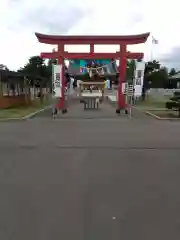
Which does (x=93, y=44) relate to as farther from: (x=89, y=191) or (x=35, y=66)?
(x=35, y=66)

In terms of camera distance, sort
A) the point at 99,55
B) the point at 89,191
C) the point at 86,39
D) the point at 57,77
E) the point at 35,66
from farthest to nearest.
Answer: the point at 35,66
the point at 99,55
the point at 86,39
the point at 57,77
the point at 89,191

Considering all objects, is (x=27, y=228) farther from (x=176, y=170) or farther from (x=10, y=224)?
(x=176, y=170)

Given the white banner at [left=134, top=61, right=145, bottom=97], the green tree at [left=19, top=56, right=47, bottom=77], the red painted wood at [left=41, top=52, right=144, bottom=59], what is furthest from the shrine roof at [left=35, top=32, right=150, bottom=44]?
the green tree at [left=19, top=56, right=47, bottom=77]

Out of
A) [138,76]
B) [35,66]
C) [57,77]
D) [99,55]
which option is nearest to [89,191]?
[138,76]

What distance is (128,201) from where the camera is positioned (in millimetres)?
5387

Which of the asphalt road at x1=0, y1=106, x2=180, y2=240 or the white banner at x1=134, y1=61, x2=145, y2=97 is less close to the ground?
the white banner at x1=134, y1=61, x2=145, y2=97

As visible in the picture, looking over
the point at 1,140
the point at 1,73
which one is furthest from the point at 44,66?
the point at 1,140

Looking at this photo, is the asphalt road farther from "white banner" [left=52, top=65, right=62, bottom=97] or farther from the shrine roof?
the shrine roof

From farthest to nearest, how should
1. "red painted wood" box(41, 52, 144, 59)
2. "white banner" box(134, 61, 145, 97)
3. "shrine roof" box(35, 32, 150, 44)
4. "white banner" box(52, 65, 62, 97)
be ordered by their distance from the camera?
"red painted wood" box(41, 52, 144, 59) → "shrine roof" box(35, 32, 150, 44) → "white banner" box(52, 65, 62, 97) → "white banner" box(134, 61, 145, 97)

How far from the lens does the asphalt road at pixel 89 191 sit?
432 centimetres

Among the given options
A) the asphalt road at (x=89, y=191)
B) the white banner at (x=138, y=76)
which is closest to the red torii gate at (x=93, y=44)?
the white banner at (x=138, y=76)

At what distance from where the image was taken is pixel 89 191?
5.90m

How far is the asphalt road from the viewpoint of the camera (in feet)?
14.2

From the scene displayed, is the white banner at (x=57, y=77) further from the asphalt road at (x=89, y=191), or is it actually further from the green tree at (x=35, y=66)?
the green tree at (x=35, y=66)
